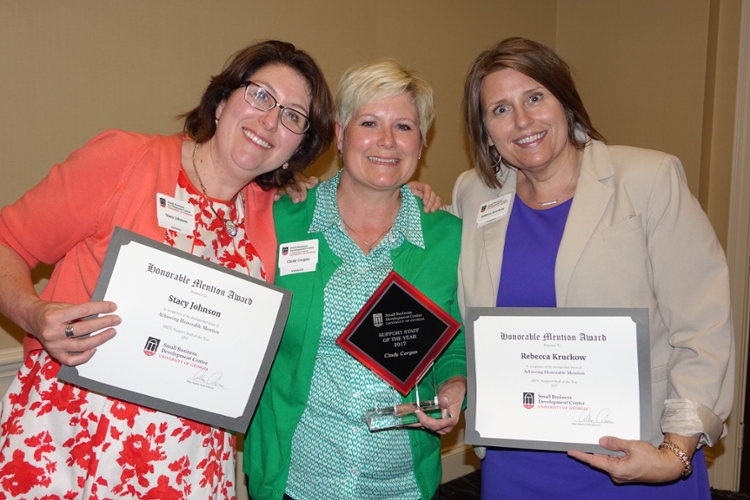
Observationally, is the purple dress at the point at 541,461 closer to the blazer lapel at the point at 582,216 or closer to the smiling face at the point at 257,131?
the blazer lapel at the point at 582,216

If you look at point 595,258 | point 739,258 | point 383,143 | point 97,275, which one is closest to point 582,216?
point 595,258

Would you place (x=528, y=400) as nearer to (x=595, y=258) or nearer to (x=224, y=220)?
(x=595, y=258)

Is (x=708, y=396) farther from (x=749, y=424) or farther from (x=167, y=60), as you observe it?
(x=749, y=424)

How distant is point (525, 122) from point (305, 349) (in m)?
1.15

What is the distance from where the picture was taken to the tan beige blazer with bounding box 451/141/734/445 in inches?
78.0

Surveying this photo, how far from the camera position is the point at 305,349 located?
2.22m

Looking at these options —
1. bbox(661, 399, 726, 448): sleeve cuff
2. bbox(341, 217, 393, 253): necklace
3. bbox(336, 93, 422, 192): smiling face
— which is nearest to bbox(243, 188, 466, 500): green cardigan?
bbox(341, 217, 393, 253): necklace

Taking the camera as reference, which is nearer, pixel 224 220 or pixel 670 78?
pixel 224 220

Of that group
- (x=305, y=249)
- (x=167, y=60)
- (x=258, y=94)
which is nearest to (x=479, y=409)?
(x=305, y=249)

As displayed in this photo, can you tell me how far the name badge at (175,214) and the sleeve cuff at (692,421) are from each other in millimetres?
1640

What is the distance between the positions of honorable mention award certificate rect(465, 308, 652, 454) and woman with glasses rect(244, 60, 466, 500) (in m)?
0.19

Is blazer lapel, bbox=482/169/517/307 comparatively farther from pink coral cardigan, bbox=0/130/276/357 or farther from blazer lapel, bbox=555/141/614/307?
pink coral cardigan, bbox=0/130/276/357

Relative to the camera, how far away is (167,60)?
3242 millimetres
